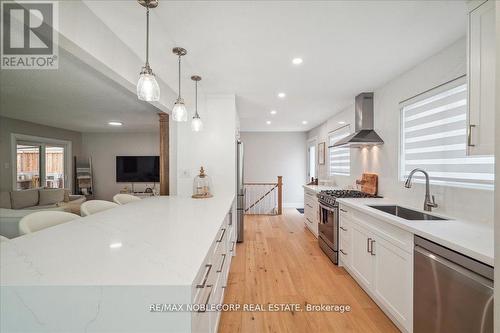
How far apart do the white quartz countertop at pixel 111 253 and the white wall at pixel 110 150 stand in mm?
6205

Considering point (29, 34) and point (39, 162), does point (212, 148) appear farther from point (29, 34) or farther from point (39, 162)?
point (39, 162)

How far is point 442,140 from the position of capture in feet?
7.04

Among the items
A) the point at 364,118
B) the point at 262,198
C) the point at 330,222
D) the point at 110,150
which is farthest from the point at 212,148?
the point at 110,150

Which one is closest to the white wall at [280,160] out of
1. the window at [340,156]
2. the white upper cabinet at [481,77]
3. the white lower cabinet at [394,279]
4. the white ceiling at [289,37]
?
the window at [340,156]

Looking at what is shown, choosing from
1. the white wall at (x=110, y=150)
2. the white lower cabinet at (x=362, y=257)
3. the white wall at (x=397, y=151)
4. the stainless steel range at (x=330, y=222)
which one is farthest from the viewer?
the white wall at (x=110, y=150)

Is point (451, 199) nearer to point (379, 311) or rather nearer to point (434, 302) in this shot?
point (434, 302)

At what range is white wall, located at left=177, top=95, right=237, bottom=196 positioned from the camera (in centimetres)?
344

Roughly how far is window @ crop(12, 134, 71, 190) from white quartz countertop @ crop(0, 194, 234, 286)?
5058 mm

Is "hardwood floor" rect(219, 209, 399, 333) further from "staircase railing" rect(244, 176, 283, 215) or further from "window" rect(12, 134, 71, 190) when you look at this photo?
"window" rect(12, 134, 71, 190)

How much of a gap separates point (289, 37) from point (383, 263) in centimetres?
221

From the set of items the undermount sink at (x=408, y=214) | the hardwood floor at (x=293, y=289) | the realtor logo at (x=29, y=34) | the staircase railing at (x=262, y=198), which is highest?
the realtor logo at (x=29, y=34)

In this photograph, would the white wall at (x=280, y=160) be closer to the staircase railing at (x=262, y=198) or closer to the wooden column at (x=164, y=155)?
the staircase railing at (x=262, y=198)

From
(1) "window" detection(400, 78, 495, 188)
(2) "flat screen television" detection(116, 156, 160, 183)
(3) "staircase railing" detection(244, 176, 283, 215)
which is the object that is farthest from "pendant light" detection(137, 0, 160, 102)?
(2) "flat screen television" detection(116, 156, 160, 183)

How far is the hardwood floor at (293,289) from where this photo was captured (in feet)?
6.24
